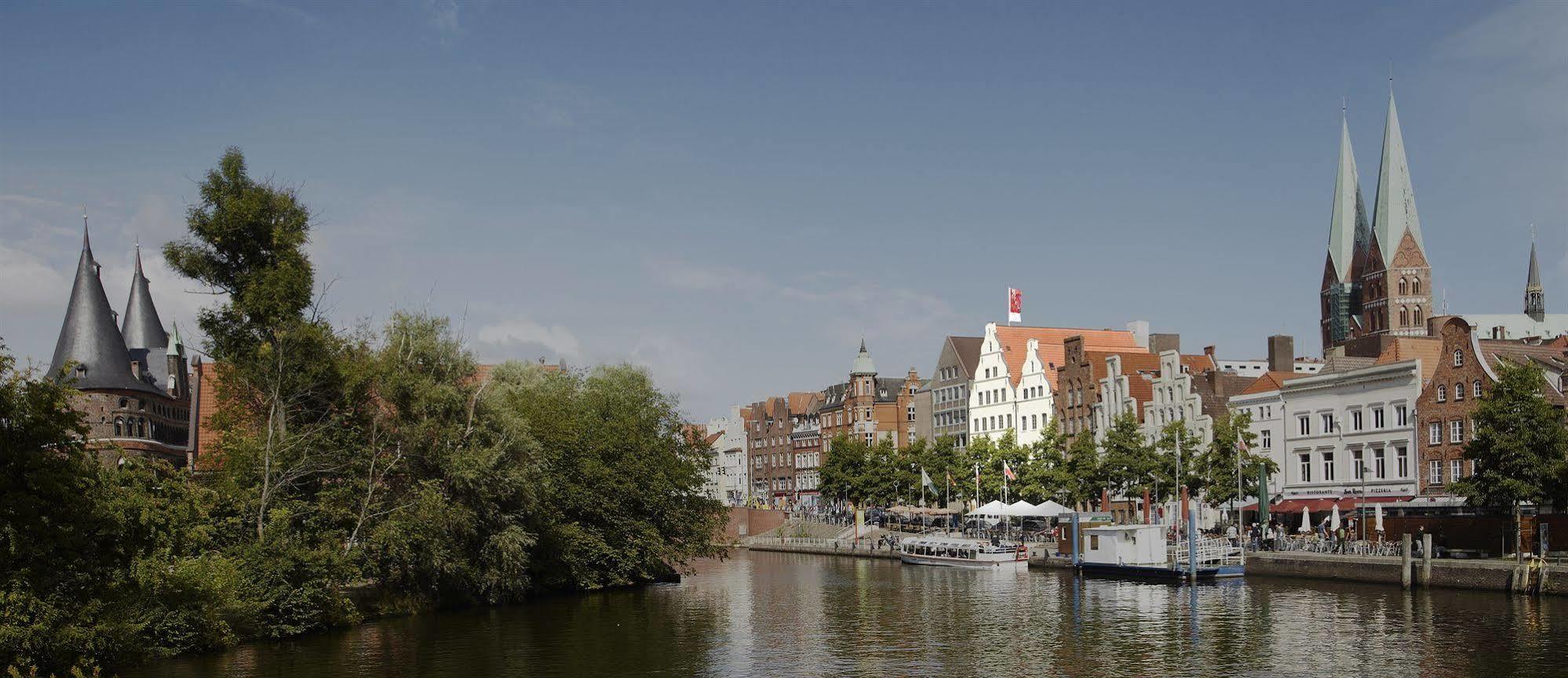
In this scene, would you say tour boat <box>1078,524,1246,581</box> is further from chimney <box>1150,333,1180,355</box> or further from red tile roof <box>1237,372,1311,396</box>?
chimney <box>1150,333,1180,355</box>

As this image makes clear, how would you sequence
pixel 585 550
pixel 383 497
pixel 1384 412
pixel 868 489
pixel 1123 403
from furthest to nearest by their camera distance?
pixel 868 489 → pixel 1123 403 → pixel 1384 412 → pixel 585 550 → pixel 383 497

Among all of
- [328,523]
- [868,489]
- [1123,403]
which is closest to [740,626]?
[328,523]

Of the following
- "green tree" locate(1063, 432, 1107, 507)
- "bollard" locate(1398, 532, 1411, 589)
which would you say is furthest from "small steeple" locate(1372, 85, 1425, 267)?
"bollard" locate(1398, 532, 1411, 589)

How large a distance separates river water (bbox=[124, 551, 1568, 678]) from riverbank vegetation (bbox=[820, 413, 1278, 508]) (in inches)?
728

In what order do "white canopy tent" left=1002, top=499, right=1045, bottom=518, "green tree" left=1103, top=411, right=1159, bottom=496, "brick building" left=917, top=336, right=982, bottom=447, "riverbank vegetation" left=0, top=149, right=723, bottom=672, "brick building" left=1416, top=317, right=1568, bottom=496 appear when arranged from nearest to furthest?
"riverbank vegetation" left=0, top=149, right=723, bottom=672 → "brick building" left=1416, top=317, right=1568, bottom=496 → "green tree" left=1103, top=411, right=1159, bottom=496 → "white canopy tent" left=1002, top=499, right=1045, bottom=518 → "brick building" left=917, top=336, right=982, bottom=447

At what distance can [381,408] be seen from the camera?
5925cm

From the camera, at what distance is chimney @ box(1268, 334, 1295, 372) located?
11112 cm

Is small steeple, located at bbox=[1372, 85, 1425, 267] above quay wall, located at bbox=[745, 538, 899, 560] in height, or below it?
above

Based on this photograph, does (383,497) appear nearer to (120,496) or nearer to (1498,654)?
(120,496)

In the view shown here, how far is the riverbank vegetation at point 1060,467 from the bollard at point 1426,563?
20.3 metres

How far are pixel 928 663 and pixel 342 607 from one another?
73.8 feet

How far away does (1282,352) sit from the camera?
112m

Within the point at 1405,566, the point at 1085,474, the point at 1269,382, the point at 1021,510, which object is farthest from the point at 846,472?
the point at 1405,566

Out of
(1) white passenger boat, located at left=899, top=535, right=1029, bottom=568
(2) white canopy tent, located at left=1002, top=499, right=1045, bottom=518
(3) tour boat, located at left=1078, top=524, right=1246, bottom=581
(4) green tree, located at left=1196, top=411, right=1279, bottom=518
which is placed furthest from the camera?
(2) white canopy tent, located at left=1002, top=499, right=1045, bottom=518
